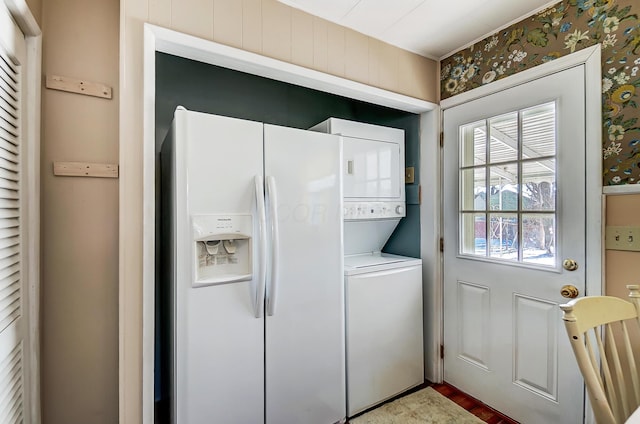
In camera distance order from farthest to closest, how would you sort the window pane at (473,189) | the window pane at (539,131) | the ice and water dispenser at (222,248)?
the window pane at (473,189)
the window pane at (539,131)
the ice and water dispenser at (222,248)

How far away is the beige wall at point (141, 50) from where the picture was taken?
4.29ft

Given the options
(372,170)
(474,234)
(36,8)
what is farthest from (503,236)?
(36,8)

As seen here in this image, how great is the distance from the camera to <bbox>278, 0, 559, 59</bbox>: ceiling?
5.37 ft

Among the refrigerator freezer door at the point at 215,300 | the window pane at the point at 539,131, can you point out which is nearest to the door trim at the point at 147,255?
the refrigerator freezer door at the point at 215,300

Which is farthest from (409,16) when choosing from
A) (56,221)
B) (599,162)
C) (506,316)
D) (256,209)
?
(56,221)

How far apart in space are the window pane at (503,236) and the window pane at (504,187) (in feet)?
0.20

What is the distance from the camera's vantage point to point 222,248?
1.44 metres

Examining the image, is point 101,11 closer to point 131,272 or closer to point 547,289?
point 131,272

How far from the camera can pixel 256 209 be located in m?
1.45

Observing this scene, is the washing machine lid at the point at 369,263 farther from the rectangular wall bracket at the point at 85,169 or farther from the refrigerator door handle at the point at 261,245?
the rectangular wall bracket at the point at 85,169

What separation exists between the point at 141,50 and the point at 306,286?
1321 millimetres

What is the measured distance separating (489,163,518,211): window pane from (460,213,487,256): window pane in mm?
125

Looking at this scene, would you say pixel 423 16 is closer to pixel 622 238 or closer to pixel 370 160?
pixel 370 160

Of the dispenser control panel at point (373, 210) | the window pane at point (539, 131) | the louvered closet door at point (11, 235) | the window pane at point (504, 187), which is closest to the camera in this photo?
the louvered closet door at point (11, 235)
